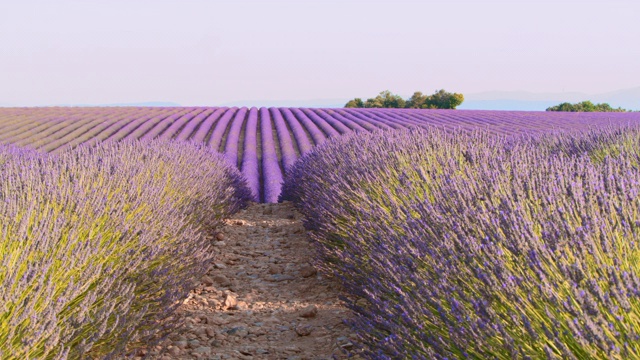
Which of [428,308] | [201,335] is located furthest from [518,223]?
[201,335]

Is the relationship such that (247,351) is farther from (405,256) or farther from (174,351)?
(405,256)

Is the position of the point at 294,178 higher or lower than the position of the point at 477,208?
lower

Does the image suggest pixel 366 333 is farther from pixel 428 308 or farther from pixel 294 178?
pixel 294 178

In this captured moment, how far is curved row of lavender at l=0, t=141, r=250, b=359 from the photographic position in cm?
225

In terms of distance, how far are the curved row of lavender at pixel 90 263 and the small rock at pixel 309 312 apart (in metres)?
0.84

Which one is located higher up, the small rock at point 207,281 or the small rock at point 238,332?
the small rock at point 238,332

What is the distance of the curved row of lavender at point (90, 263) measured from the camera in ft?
7.38

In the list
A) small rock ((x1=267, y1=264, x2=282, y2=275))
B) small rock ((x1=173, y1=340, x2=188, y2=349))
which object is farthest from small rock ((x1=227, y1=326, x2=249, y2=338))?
small rock ((x1=267, y1=264, x2=282, y2=275))

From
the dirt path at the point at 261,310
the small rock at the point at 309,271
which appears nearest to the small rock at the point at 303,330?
the dirt path at the point at 261,310

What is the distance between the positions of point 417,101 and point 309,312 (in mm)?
33720

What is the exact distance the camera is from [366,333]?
8.70 ft

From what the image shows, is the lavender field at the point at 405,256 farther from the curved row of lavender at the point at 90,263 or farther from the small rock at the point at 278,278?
the small rock at the point at 278,278

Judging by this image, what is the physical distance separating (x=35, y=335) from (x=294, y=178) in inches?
279

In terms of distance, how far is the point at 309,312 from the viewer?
4098 millimetres
